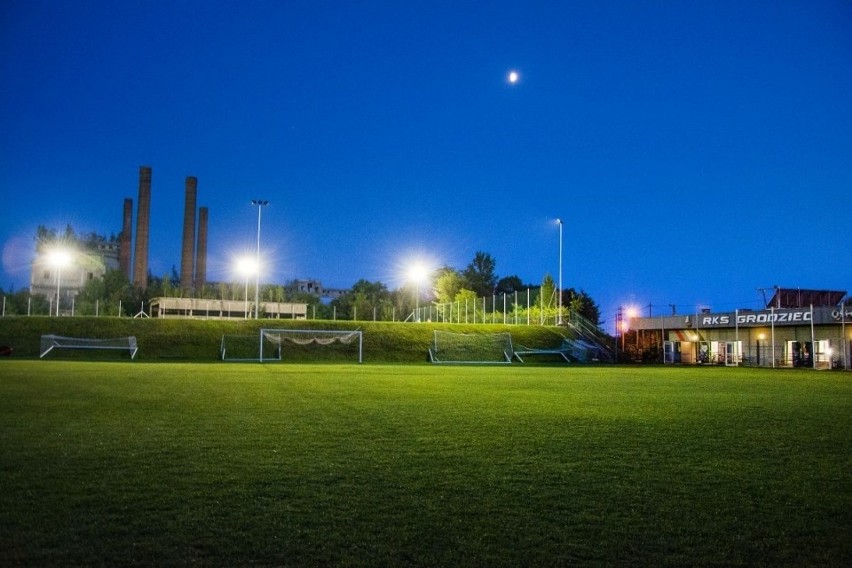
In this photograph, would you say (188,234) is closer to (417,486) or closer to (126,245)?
(126,245)

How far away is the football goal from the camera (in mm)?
40750

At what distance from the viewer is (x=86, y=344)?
43.4 meters

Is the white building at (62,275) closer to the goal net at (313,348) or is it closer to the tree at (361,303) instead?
the tree at (361,303)

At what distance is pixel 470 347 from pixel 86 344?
26254mm

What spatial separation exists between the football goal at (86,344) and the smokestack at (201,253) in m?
43.4

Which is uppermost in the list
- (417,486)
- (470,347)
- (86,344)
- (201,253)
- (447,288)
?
(201,253)

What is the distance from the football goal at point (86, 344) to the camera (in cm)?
4075

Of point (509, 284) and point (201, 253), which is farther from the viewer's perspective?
point (509, 284)

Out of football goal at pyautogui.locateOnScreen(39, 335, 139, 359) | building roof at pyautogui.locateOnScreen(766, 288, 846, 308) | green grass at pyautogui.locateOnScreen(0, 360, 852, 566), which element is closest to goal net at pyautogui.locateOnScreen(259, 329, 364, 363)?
football goal at pyautogui.locateOnScreen(39, 335, 139, 359)

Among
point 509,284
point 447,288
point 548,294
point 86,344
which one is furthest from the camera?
point 509,284

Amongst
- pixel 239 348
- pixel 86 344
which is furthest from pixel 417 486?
pixel 86 344

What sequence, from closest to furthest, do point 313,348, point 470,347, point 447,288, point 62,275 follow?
1. point 313,348
2. point 470,347
3. point 62,275
4. point 447,288

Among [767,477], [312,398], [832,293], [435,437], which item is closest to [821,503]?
[767,477]

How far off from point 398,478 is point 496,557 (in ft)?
7.81
